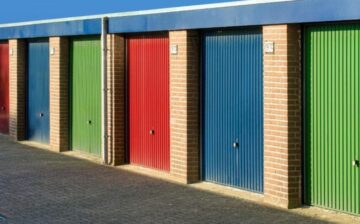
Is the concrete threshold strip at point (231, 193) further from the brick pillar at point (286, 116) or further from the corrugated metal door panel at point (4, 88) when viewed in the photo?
the corrugated metal door panel at point (4, 88)

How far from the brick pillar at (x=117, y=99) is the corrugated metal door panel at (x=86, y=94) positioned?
0.86 m

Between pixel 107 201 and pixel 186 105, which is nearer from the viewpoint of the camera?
pixel 107 201

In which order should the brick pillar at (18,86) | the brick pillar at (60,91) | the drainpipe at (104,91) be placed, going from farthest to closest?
the brick pillar at (18,86) → the brick pillar at (60,91) → the drainpipe at (104,91)

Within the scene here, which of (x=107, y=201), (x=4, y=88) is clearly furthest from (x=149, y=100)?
(x=4, y=88)

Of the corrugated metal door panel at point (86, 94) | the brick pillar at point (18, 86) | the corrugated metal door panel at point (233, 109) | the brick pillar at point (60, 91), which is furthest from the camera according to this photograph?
the brick pillar at point (18, 86)

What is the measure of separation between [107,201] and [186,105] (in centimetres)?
253

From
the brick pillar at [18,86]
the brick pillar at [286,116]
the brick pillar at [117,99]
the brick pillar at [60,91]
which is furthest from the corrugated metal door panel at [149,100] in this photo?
the brick pillar at [18,86]

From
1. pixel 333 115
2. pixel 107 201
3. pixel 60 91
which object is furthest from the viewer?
pixel 60 91

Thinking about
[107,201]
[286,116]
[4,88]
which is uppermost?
[4,88]

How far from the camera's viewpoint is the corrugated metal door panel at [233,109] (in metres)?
12.2

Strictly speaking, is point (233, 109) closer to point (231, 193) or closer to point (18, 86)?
point (231, 193)

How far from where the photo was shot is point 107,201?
11938 millimetres

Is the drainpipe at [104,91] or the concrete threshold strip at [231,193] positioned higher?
the drainpipe at [104,91]

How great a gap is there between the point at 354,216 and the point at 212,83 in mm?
3859
